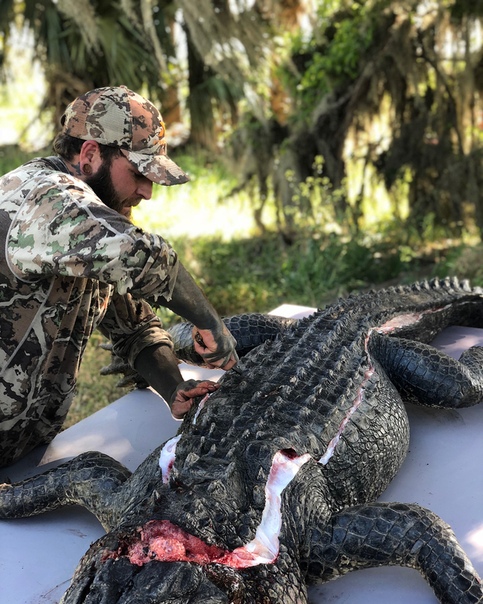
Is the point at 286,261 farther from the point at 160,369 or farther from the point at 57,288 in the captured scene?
the point at 57,288

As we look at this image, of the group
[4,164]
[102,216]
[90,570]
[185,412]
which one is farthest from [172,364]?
[4,164]

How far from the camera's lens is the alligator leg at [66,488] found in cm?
225

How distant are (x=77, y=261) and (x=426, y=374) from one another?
166cm

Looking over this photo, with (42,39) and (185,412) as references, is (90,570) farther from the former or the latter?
(42,39)

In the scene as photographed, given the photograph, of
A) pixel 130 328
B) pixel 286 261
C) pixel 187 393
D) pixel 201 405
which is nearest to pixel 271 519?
pixel 201 405

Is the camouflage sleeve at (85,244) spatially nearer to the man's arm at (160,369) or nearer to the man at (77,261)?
the man at (77,261)

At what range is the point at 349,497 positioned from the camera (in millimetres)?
2246

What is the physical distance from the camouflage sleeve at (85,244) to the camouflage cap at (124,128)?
1.04ft

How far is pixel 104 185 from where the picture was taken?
7.84 feet

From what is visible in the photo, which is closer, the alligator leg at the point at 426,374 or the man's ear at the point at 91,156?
the man's ear at the point at 91,156

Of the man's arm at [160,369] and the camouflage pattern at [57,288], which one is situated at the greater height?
the camouflage pattern at [57,288]

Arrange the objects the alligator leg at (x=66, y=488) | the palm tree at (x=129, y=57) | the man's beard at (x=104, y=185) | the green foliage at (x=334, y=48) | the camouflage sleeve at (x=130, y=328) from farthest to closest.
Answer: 1. the palm tree at (x=129, y=57)
2. the green foliage at (x=334, y=48)
3. the camouflage sleeve at (x=130, y=328)
4. the man's beard at (x=104, y=185)
5. the alligator leg at (x=66, y=488)

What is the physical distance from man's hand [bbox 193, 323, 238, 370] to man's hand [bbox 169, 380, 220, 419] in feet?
0.39

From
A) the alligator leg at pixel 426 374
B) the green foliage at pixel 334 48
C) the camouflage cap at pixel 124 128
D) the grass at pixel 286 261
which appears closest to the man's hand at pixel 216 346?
the camouflage cap at pixel 124 128
